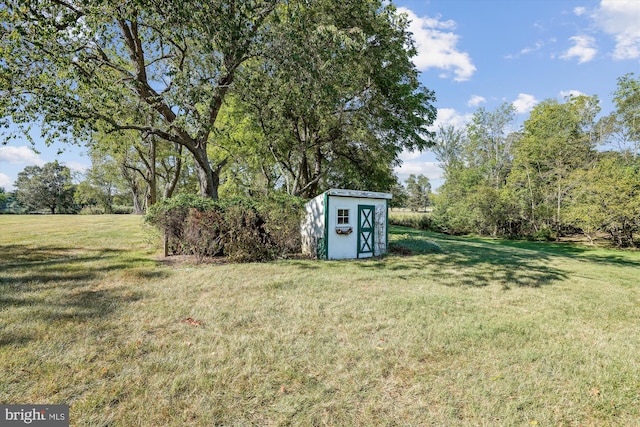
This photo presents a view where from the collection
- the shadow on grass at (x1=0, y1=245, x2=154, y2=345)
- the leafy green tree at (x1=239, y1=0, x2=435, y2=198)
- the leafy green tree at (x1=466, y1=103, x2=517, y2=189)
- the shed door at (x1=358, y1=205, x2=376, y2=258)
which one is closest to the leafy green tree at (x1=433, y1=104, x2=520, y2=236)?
the leafy green tree at (x1=466, y1=103, x2=517, y2=189)

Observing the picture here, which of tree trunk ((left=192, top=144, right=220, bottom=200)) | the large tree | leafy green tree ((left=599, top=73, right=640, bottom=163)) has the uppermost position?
leafy green tree ((left=599, top=73, right=640, bottom=163))

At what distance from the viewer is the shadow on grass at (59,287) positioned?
3.88m

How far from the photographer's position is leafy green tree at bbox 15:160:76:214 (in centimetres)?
4059

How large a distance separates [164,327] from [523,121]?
34549mm

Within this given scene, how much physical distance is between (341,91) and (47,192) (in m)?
50.5

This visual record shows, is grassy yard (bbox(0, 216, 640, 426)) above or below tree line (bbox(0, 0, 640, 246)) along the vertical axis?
below

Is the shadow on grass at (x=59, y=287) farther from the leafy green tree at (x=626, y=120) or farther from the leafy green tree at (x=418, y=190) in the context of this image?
the leafy green tree at (x=418, y=190)

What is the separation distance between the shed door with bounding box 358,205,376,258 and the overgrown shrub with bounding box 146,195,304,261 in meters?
2.40

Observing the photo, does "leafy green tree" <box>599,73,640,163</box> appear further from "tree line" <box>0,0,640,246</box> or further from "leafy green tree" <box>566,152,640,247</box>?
"leafy green tree" <box>566,152,640,247</box>

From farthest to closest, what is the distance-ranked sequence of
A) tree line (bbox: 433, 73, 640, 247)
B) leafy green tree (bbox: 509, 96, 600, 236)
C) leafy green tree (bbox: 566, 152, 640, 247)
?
leafy green tree (bbox: 509, 96, 600, 236) < tree line (bbox: 433, 73, 640, 247) < leafy green tree (bbox: 566, 152, 640, 247)

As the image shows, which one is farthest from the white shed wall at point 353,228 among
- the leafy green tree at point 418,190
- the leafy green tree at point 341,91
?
the leafy green tree at point 418,190

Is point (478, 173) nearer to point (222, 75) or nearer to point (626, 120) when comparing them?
point (626, 120)

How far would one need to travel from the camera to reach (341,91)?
10.6 meters

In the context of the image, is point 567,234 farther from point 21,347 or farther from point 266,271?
point 21,347
